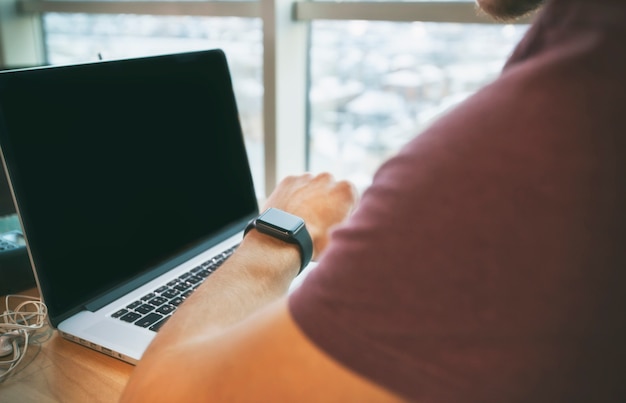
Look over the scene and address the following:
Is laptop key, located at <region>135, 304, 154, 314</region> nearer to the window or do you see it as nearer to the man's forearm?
the man's forearm

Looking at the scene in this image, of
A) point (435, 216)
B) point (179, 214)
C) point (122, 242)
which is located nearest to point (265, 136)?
point (179, 214)

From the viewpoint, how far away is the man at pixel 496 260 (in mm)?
389

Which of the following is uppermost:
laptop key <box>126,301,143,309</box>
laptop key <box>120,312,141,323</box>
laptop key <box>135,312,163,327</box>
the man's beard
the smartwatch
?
the man's beard

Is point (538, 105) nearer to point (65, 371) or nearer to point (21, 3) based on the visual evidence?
point (65, 371)

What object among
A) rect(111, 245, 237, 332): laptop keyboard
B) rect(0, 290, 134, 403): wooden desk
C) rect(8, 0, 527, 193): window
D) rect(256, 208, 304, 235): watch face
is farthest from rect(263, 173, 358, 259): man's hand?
rect(8, 0, 527, 193): window

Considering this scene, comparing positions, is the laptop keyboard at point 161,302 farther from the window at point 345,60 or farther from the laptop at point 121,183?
the window at point 345,60

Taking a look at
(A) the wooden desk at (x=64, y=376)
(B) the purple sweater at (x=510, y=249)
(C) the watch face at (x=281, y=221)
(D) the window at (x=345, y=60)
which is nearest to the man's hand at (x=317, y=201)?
(C) the watch face at (x=281, y=221)

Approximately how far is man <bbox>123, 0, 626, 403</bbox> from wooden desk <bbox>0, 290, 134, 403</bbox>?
33 cm

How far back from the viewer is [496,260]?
40 centimetres

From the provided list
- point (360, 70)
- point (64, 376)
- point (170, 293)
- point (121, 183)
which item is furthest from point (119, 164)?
point (360, 70)

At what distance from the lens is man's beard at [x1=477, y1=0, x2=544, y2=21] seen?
29.3 inches

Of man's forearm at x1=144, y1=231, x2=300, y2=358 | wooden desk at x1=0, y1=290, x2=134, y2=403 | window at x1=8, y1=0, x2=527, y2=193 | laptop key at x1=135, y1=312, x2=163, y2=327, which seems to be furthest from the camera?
window at x1=8, y1=0, x2=527, y2=193

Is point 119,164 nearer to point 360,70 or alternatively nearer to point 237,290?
point 237,290

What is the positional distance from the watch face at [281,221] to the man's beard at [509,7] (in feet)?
1.30
